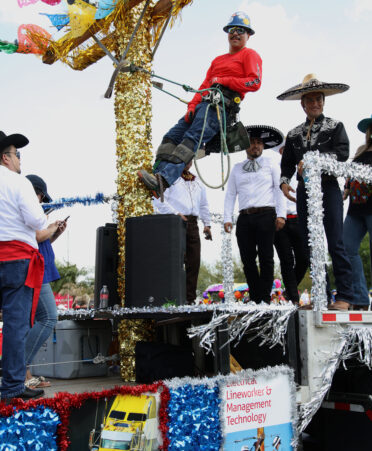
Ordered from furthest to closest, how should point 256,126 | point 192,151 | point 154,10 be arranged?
1. point 256,126
2. point 154,10
3. point 192,151

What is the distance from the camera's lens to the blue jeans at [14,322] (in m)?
3.17

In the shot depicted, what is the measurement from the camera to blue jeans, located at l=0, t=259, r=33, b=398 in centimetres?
317

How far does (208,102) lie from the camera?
5035mm

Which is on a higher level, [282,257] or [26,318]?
[282,257]

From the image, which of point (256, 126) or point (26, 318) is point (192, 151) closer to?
point (256, 126)

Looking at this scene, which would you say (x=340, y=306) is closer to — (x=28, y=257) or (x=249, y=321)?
(x=249, y=321)

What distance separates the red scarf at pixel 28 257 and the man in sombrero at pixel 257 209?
2.63 metres

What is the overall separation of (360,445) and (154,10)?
163 inches

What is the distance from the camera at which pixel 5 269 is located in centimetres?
326

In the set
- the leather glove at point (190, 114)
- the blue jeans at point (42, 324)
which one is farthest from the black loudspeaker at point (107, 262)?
the leather glove at point (190, 114)

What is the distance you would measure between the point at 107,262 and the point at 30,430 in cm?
222

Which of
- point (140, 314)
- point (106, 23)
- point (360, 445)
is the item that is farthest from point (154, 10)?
point (360, 445)

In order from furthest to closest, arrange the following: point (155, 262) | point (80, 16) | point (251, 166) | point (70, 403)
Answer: point (251, 166), point (80, 16), point (155, 262), point (70, 403)

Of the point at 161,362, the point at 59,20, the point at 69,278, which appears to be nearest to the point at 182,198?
the point at 59,20
